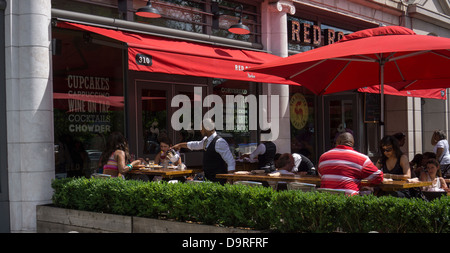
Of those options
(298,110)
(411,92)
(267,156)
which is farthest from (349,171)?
(298,110)

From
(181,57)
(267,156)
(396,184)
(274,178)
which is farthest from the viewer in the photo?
(267,156)

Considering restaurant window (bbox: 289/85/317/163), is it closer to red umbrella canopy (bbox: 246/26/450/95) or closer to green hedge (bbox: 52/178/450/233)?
red umbrella canopy (bbox: 246/26/450/95)

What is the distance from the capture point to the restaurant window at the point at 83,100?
31.0ft

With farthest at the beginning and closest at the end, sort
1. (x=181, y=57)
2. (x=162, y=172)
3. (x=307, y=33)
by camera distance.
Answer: (x=307, y=33) → (x=181, y=57) → (x=162, y=172)

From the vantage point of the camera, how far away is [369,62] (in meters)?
9.22

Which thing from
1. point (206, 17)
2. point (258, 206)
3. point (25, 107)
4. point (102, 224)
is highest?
point (206, 17)

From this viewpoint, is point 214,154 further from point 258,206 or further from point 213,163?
point 258,206

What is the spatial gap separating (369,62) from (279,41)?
3.45 metres

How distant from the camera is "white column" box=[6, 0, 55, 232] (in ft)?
25.7

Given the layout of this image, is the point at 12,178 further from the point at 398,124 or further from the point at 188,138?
the point at 398,124

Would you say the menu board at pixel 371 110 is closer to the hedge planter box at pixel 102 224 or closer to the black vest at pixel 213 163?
the black vest at pixel 213 163

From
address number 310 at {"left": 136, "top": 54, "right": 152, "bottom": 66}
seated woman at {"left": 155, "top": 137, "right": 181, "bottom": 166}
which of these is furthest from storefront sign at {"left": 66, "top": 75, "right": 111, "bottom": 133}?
address number 310 at {"left": 136, "top": 54, "right": 152, "bottom": 66}

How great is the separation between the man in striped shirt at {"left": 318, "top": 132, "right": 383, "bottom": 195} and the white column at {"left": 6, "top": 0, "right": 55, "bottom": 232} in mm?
4378

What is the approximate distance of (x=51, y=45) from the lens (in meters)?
8.19
